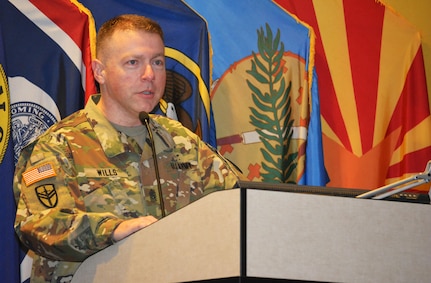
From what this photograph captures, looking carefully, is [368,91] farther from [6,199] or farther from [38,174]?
[38,174]

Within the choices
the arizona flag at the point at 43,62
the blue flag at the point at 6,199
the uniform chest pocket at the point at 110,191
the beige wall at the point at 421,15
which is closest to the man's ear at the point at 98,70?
the arizona flag at the point at 43,62

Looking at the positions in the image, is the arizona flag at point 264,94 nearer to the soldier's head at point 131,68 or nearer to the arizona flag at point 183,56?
the arizona flag at point 183,56

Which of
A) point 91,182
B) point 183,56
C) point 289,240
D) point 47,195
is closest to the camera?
point 289,240

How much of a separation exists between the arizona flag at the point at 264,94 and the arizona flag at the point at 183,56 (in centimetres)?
27

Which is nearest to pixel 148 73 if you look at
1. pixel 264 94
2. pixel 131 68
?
pixel 131 68

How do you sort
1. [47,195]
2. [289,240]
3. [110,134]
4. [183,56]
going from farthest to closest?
1. [183,56]
2. [110,134]
3. [47,195]
4. [289,240]

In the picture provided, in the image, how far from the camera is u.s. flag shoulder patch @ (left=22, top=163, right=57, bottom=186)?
90.7 inches

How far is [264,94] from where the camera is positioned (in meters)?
3.64

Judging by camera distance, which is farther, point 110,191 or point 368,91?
point 368,91

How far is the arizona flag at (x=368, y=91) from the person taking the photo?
400 centimetres

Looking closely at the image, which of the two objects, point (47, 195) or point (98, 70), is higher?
point (98, 70)

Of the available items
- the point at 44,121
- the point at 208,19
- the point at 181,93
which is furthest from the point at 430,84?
the point at 44,121

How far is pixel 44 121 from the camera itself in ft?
9.45

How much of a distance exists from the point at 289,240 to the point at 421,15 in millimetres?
3063
